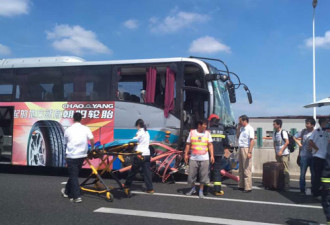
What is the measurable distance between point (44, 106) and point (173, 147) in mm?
4424

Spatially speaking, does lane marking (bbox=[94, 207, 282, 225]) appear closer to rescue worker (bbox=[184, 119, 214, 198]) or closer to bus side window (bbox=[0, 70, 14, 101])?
rescue worker (bbox=[184, 119, 214, 198])

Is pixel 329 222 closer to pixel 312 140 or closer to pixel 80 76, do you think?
pixel 312 140

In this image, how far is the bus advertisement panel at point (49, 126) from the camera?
9.95 m

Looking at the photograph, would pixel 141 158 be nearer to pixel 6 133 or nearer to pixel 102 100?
pixel 102 100

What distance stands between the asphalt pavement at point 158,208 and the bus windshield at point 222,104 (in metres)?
2.45

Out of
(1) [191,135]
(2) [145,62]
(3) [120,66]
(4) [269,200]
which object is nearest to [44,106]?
(3) [120,66]

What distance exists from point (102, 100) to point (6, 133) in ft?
12.4

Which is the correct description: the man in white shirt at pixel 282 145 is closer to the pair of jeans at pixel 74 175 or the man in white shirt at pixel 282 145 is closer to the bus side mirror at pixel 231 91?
the bus side mirror at pixel 231 91

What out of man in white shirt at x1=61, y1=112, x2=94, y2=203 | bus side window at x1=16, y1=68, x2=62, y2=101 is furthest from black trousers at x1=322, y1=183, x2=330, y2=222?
bus side window at x1=16, y1=68, x2=62, y2=101

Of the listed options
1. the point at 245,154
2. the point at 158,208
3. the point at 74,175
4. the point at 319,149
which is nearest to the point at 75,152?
the point at 74,175

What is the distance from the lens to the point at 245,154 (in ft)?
27.1

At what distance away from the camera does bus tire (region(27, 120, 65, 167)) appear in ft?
33.9

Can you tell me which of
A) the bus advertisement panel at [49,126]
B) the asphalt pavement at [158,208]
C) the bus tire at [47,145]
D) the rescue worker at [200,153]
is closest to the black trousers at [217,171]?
the asphalt pavement at [158,208]

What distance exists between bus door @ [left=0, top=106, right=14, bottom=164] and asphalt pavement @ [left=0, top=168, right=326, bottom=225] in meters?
2.77
